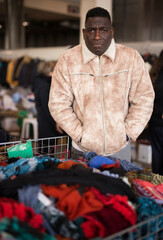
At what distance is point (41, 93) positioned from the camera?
4.02 m

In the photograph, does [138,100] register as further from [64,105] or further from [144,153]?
[144,153]

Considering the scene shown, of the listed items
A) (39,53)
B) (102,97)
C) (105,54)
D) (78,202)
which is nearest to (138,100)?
(102,97)

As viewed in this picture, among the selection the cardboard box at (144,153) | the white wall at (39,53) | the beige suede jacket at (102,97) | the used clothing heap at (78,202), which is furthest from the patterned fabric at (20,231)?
the white wall at (39,53)

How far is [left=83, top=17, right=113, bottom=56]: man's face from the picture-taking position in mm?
2100

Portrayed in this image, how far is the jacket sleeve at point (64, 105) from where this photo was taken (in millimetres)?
2209

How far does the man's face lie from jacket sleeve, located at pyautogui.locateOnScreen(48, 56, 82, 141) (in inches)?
9.5

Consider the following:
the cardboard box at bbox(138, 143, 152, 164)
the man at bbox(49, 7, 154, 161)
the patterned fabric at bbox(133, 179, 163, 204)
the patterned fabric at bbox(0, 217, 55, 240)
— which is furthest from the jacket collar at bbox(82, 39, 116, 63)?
the cardboard box at bbox(138, 143, 152, 164)

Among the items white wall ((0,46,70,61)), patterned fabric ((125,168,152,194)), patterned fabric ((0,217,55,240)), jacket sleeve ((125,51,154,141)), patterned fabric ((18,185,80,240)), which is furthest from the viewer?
white wall ((0,46,70,61))

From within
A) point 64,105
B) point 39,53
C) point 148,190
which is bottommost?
point 148,190

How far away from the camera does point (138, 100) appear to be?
223 centimetres

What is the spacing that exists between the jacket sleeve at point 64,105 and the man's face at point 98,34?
24 cm

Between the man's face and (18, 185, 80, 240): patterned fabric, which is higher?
the man's face

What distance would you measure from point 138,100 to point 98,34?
1.73ft

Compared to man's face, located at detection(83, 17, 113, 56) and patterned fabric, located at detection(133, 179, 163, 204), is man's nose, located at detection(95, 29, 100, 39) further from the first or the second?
patterned fabric, located at detection(133, 179, 163, 204)
